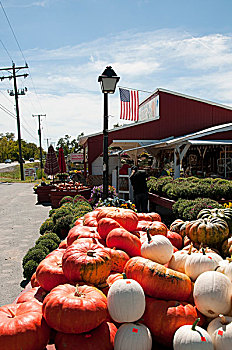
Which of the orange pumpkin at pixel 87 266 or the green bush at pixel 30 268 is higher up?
the orange pumpkin at pixel 87 266

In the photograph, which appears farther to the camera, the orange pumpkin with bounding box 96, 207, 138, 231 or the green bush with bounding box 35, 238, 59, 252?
the green bush with bounding box 35, 238, 59, 252

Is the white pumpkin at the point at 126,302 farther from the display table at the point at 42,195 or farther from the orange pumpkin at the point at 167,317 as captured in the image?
the display table at the point at 42,195

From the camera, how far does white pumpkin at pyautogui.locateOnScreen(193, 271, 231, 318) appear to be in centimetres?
229

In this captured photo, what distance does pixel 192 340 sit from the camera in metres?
2.02

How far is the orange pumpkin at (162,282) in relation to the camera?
2463 mm

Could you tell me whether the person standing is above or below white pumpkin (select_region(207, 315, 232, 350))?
above

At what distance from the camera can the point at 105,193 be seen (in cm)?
722

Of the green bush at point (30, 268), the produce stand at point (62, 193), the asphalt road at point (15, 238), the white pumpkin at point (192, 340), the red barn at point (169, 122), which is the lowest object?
the asphalt road at point (15, 238)

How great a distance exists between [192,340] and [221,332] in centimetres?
23

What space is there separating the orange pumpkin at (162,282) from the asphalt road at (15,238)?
2712mm

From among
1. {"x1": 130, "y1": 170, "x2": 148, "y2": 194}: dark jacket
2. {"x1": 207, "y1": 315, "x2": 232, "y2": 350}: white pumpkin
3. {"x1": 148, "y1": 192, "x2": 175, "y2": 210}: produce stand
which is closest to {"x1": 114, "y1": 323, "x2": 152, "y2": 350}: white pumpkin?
{"x1": 207, "y1": 315, "x2": 232, "y2": 350}: white pumpkin

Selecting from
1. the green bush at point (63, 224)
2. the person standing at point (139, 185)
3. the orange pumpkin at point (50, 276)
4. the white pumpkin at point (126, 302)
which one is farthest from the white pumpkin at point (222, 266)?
the person standing at point (139, 185)

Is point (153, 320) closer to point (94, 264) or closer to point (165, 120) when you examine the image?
point (94, 264)

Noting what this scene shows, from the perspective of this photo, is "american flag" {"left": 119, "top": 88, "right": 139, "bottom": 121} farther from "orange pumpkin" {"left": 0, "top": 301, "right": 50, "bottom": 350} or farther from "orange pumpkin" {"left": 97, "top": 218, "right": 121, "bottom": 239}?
"orange pumpkin" {"left": 0, "top": 301, "right": 50, "bottom": 350}
